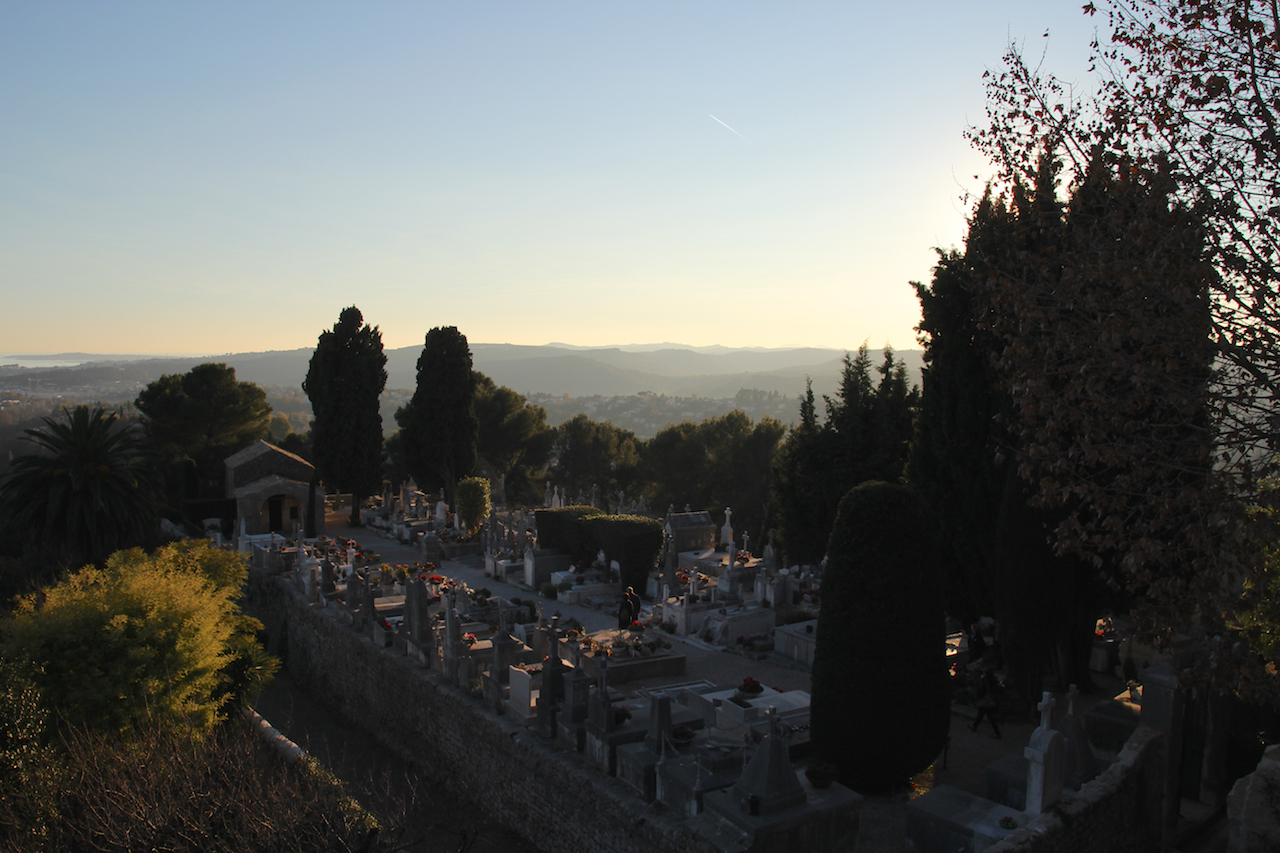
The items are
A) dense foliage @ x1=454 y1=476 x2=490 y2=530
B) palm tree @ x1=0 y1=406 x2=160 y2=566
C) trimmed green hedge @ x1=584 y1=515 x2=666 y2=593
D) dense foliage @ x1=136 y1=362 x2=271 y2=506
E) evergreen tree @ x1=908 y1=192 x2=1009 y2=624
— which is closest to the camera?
evergreen tree @ x1=908 y1=192 x2=1009 y2=624

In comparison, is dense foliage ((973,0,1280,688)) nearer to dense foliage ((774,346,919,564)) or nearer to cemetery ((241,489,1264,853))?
cemetery ((241,489,1264,853))

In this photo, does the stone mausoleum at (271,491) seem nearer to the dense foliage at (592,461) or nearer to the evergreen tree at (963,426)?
the dense foliage at (592,461)

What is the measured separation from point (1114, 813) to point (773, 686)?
19.5 ft

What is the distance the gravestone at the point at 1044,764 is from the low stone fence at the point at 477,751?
334cm

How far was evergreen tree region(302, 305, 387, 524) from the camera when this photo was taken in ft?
106

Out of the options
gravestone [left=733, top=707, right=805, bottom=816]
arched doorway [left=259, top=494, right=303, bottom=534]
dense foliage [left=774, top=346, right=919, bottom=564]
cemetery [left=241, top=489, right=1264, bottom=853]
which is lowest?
arched doorway [left=259, top=494, right=303, bottom=534]

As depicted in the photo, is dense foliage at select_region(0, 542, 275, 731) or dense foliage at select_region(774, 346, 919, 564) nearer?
dense foliage at select_region(0, 542, 275, 731)

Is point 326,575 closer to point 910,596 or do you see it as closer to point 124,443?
point 124,443

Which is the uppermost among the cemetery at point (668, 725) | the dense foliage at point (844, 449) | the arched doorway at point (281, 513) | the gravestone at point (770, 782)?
the dense foliage at point (844, 449)

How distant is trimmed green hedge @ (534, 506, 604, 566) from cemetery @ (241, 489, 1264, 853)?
1962 mm

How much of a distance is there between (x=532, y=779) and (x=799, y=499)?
45.2ft

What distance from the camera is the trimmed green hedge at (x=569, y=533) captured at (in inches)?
930

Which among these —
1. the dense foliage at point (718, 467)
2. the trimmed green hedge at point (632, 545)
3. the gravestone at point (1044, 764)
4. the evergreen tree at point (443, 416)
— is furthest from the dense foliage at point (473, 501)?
the gravestone at point (1044, 764)

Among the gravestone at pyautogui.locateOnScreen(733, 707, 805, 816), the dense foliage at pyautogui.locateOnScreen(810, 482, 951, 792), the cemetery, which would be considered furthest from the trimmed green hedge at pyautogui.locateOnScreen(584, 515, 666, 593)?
the gravestone at pyautogui.locateOnScreen(733, 707, 805, 816)
